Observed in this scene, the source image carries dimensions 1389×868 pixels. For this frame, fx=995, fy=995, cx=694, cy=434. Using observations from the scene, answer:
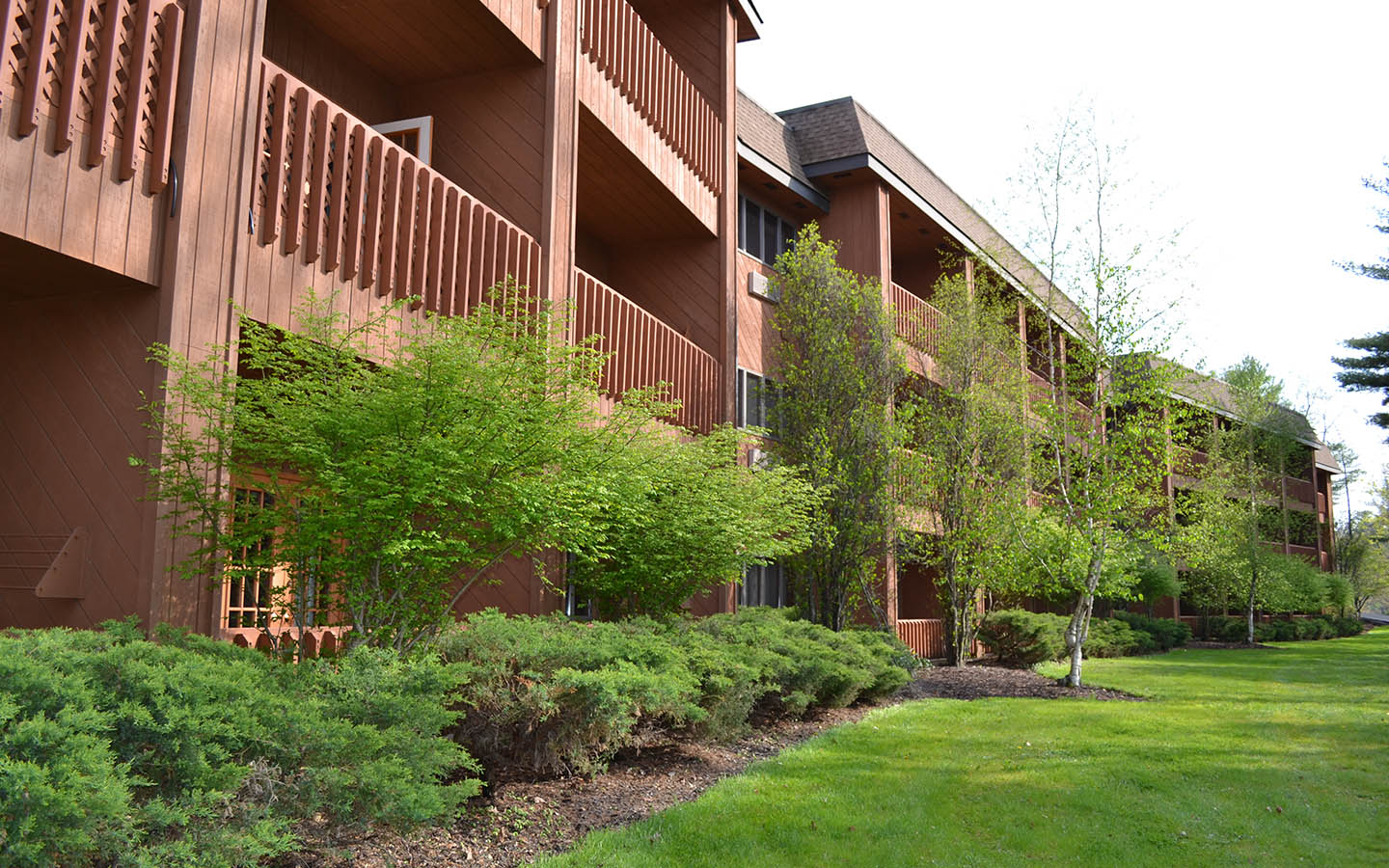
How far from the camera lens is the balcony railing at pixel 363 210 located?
6.95 m

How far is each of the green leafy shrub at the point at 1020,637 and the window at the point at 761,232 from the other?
7775mm

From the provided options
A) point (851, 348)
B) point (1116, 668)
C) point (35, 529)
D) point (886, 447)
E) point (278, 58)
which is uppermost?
point (278, 58)

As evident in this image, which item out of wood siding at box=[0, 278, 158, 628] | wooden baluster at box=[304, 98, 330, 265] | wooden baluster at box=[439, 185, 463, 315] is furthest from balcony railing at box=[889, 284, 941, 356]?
wood siding at box=[0, 278, 158, 628]

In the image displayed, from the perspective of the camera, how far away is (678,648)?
7852 millimetres

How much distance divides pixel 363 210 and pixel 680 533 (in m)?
4.09

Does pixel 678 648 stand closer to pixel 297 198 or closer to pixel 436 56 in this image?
pixel 297 198

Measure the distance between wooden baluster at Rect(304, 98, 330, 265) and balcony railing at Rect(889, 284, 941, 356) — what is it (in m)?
14.4

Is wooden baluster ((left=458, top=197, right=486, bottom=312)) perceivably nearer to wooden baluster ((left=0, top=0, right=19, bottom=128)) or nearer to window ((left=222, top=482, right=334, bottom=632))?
window ((left=222, top=482, right=334, bottom=632))

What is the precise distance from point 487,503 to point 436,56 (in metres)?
6.20

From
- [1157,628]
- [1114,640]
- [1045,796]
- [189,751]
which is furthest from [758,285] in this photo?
[1157,628]

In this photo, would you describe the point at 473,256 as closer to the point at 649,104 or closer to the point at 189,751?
the point at 649,104

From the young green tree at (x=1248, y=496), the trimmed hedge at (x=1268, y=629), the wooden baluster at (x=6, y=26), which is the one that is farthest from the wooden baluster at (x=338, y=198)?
the trimmed hedge at (x=1268, y=629)

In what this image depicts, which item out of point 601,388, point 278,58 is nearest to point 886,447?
point 601,388

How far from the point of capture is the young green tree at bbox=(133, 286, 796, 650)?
5781mm
